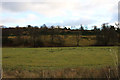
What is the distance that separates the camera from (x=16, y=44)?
10.1 meters

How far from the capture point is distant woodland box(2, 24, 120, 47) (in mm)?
8958

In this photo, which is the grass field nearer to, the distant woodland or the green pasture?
Result: the green pasture

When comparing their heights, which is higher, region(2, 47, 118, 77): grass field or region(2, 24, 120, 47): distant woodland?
region(2, 24, 120, 47): distant woodland

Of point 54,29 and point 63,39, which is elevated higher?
point 54,29

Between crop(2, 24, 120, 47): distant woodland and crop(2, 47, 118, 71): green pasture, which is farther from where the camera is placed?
crop(2, 24, 120, 47): distant woodland

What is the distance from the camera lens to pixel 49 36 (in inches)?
419

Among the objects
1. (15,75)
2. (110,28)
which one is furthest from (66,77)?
(110,28)

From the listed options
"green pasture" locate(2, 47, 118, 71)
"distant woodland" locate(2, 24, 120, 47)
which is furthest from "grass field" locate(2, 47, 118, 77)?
"distant woodland" locate(2, 24, 120, 47)

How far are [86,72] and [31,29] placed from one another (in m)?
7.45

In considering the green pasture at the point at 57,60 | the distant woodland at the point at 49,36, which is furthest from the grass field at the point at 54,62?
the distant woodland at the point at 49,36

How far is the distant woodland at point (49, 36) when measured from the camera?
896cm

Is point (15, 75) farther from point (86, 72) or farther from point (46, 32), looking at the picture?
point (46, 32)

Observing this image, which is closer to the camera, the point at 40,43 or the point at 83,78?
the point at 83,78

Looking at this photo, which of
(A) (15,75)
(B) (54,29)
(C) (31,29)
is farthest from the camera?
(B) (54,29)
